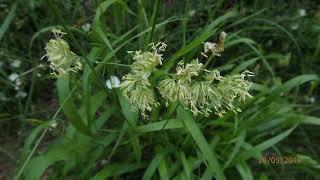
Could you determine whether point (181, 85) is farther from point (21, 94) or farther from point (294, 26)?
point (294, 26)

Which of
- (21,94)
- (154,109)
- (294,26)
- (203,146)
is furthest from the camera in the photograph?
(294,26)

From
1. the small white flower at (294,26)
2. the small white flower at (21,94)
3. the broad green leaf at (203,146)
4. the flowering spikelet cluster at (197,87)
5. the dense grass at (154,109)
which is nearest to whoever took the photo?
the flowering spikelet cluster at (197,87)

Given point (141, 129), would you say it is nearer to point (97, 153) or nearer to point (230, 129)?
point (97, 153)

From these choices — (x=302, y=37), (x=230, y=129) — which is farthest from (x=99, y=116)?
(x=302, y=37)

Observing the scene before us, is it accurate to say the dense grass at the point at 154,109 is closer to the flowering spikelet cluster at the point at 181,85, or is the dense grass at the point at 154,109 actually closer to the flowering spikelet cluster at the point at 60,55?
the flowering spikelet cluster at the point at 60,55

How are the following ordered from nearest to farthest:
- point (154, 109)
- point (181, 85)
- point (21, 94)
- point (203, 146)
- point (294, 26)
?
1. point (181, 85)
2. point (203, 146)
3. point (154, 109)
4. point (21, 94)
5. point (294, 26)
